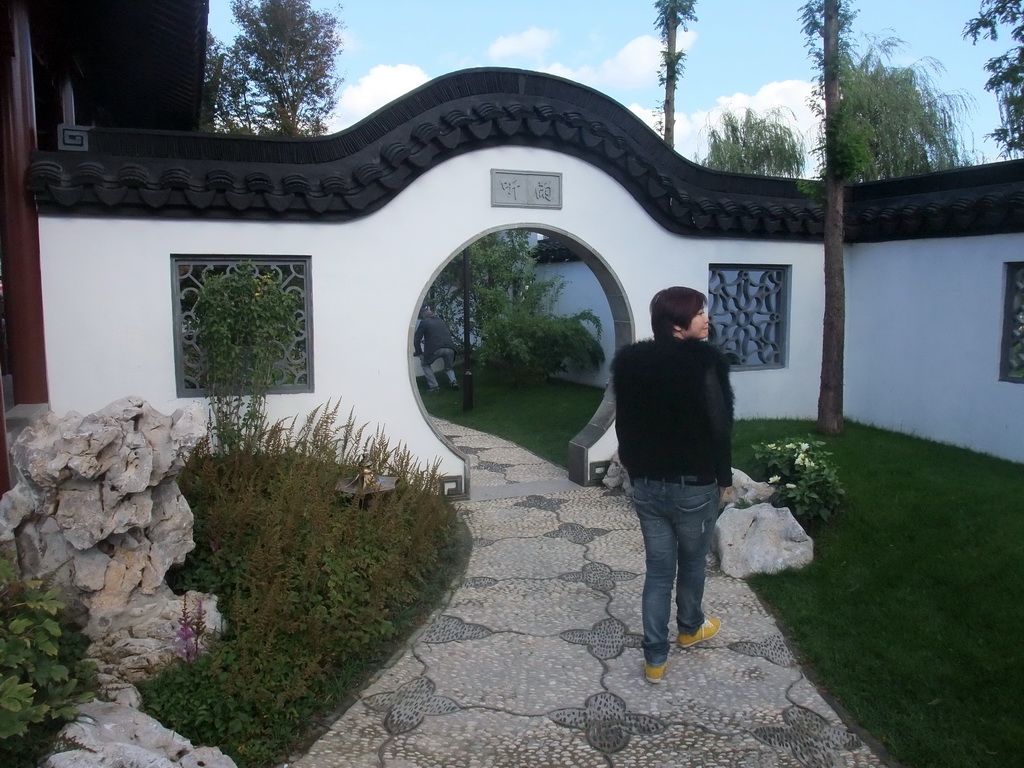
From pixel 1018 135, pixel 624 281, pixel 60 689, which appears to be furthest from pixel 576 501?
pixel 60 689

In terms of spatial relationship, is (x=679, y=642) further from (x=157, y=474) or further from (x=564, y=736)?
(x=157, y=474)

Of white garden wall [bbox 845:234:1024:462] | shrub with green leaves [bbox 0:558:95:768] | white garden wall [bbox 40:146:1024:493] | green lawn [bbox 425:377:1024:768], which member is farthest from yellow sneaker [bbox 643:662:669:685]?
white garden wall [bbox 845:234:1024:462]

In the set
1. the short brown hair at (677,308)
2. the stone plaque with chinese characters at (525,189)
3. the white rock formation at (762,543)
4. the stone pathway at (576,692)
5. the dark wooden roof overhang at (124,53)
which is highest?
the dark wooden roof overhang at (124,53)

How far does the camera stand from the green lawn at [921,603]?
3715 millimetres

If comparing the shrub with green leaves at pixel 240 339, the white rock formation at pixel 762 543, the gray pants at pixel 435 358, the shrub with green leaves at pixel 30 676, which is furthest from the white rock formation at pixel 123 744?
the gray pants at pixel 435 358

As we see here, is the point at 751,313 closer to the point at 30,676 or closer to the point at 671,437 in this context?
the point at 671,437

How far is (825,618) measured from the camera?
189 inches

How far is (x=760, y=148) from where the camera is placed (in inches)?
757

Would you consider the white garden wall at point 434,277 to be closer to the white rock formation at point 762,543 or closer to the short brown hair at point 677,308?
the white rock formation at point 762,543

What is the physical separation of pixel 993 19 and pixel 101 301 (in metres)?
6.93

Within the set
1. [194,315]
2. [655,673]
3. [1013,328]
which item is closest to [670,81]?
[1013,328]

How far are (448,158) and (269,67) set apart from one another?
1642 centimetres

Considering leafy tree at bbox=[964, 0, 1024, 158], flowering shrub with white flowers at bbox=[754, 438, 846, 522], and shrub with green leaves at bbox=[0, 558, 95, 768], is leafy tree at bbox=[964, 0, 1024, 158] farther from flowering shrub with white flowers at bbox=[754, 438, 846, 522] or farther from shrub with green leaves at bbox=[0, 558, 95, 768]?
shrub with green leaves at bbox=[0, 558, 95, 768]

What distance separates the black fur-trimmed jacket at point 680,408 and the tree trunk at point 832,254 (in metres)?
4.39
